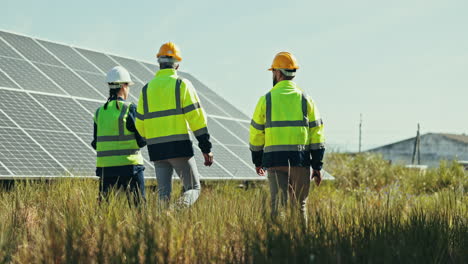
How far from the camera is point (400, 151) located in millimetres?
60375

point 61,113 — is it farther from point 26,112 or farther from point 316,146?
point 316,146

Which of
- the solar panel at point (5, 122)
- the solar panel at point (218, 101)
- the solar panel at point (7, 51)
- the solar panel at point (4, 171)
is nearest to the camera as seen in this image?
the solar panel at point (4, 171)

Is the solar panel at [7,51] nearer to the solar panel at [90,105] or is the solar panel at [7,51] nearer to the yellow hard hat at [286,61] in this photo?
the solar panel at [90,105]

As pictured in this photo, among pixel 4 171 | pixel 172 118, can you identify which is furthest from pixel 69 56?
pixel 172 118

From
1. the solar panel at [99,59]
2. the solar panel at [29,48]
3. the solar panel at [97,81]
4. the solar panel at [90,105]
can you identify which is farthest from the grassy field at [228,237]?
the solar panel at [99,59]

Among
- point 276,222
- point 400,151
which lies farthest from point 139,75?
point 400,151

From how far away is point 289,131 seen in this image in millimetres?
6977

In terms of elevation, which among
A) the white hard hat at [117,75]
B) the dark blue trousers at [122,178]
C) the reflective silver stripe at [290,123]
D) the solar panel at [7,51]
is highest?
the solar panel at [7,51]

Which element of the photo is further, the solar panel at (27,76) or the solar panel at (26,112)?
the solar panel at (27,76)

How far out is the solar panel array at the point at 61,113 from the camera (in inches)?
381

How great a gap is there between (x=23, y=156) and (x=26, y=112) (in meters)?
1.58

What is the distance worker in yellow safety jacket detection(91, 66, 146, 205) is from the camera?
752cm

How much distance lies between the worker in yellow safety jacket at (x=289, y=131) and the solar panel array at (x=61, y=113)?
12.0 feet

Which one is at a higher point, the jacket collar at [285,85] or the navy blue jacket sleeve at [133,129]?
the jacket collar at [285,85]
